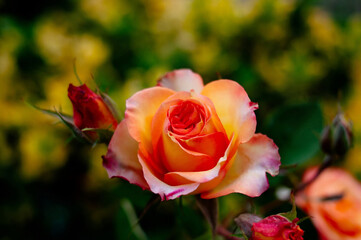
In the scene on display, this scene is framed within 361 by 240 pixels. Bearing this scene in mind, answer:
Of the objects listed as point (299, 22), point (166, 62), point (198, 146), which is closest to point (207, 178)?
point (198, 146)

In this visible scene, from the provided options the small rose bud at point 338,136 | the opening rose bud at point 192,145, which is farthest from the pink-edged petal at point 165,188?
the small rose bud at point 338,136

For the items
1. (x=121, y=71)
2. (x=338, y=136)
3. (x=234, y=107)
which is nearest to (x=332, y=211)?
(x=338, y=136)

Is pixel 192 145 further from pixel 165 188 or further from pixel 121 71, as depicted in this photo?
pixel 121 71

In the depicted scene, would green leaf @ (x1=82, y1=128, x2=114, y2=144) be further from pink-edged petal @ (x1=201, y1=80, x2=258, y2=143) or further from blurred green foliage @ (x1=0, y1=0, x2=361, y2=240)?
blurred green foliage @ (x1=0, y1=0, x2=361, y2=240)

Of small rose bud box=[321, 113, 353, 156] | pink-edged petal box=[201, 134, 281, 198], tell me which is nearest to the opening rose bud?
pink-edged petal box=[201, 134, 281, 198]

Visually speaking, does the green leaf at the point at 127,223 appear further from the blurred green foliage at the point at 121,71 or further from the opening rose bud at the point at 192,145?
the opening rose bud at the point at 192,145

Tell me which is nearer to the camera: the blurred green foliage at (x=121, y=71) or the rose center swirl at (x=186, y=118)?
the rose center swirl at (x=186, y=118)

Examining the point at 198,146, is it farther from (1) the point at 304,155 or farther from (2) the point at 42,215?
(2) the point at 42,215
